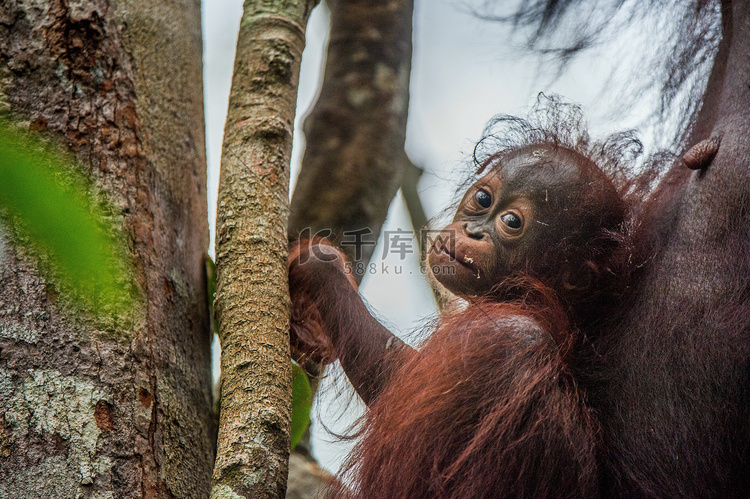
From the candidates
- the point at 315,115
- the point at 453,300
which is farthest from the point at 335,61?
the point at 453,300

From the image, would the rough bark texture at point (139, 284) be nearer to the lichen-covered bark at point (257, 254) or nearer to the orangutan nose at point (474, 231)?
the lichen-covered bark at point (257, 254)

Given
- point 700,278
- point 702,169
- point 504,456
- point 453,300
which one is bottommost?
point 504,456

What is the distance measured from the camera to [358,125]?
3.75 metres

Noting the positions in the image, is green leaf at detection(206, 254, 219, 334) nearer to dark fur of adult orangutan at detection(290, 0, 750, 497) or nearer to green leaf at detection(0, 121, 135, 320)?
dark fur of adult orangutan at detection(290, 0, 750, 497)

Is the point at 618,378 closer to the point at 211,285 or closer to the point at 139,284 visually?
the point at 211,285

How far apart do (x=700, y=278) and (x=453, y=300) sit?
1.10m

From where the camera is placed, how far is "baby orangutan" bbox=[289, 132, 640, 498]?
1886 mm

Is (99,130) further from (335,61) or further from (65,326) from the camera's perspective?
(335,61)

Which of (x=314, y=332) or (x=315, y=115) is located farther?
(x=315, y=115)

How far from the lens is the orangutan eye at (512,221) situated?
2.78 meters

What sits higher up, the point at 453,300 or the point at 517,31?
the point at 517,31

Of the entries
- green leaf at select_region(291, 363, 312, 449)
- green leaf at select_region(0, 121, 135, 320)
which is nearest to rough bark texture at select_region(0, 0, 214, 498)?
green leaf at select_region(291, 363, 312, 449)

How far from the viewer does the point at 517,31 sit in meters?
2.97

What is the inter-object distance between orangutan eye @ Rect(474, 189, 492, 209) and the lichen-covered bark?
0.98 meters
